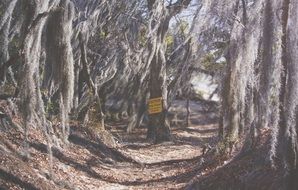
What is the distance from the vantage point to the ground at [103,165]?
30.2ft

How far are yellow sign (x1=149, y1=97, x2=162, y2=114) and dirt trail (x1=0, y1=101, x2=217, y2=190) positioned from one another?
3.71 ft

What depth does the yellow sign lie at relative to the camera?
1764 cm

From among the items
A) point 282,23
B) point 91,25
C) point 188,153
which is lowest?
point 188,153

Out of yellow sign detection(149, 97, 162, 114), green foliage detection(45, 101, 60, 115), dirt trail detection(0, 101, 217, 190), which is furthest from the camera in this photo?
yellow sign detection(149, 97, 162, 114)

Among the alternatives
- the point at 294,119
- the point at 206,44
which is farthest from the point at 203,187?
the point at 206,44

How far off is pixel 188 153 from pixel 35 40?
8.50m

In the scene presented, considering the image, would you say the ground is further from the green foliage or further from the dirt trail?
the green foliage

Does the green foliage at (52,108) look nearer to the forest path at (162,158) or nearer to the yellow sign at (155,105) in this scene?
the forest path at (162,158)

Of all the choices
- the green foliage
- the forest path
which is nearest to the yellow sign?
the forest path

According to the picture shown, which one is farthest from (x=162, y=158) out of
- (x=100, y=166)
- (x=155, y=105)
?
(x=155, y=105)

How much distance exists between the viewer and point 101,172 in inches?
474

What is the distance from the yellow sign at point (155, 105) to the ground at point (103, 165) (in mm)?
1079

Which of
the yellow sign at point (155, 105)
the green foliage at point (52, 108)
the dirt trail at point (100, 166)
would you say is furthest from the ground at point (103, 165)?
the yellow sign at point (155, 105)

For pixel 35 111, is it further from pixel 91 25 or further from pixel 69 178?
pixel 91 25
